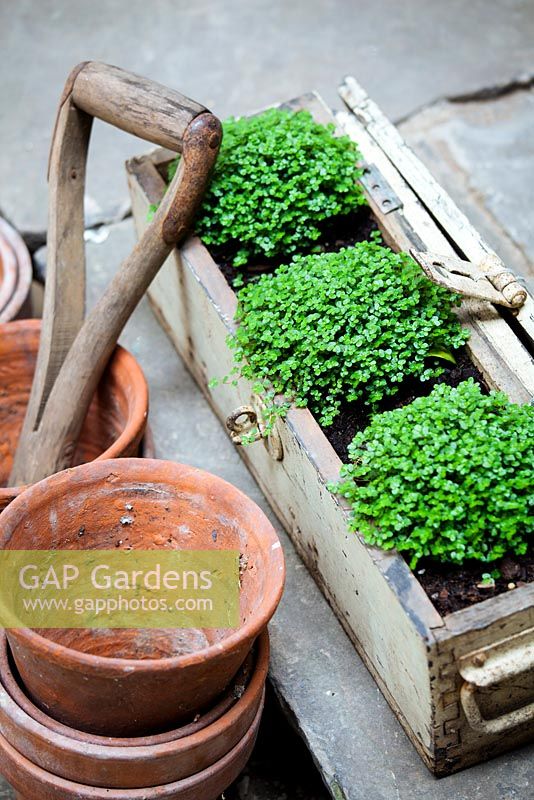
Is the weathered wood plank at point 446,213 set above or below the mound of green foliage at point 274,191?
below

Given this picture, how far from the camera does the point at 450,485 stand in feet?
7.39

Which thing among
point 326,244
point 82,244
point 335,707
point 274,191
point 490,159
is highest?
point 82,244

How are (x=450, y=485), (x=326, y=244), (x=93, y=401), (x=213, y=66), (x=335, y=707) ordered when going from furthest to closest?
(x=213, y=66) → (x=93, y=401) → (x=326, y=244) → (x=335, y=707) → (x=450, y=485)

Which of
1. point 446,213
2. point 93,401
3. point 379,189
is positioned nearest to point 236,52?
point 379,189

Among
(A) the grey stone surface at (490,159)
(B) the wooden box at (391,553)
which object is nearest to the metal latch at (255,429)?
(B) the wooden box at (391,553)

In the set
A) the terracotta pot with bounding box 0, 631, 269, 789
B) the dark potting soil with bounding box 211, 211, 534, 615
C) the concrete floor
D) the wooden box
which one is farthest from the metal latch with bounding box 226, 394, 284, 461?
the terracotta pot with bounding box 0, 631, 269, 789

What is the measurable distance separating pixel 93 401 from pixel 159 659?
982 millimetres

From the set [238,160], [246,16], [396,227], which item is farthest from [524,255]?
[246,16]

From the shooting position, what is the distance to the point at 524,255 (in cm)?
369

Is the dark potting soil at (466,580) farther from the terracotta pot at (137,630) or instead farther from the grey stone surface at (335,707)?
the grey stone surface at (335,707)

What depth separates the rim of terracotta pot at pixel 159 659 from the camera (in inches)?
83.2

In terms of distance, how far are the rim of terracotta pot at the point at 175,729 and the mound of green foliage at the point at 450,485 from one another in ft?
1.35
